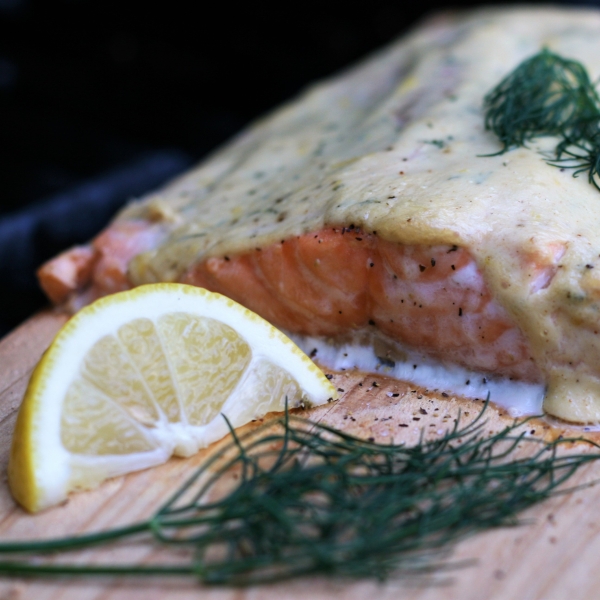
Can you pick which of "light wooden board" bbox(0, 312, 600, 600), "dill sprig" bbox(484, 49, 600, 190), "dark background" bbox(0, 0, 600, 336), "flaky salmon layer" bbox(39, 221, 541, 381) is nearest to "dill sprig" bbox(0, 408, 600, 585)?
"light wooden board" bbox(0, 312, 600, 600)

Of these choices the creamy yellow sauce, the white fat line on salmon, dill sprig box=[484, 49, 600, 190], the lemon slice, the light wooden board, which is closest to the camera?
the light wooden board

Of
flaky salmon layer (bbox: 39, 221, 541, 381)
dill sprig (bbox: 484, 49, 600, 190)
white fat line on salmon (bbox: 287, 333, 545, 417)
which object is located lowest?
white fat line on salmon (bbox: 287, 333, 545, 417)

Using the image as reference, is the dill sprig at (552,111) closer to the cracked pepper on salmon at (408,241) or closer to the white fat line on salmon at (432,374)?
the cracked pepper on salmon at (408,241)

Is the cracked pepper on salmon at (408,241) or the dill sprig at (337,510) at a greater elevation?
the cracked pepper on salmon at (408,241)

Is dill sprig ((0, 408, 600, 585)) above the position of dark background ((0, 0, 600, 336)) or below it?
below

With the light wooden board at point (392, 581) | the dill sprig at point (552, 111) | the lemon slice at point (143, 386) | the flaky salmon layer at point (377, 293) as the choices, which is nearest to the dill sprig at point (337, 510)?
the light wooden board at point (392, 581)

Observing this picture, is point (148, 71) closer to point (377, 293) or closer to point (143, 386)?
point (377, 293)

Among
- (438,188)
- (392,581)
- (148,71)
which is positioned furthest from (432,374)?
(148,71)

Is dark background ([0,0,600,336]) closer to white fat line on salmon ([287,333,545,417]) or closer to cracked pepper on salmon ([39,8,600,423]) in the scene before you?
cracked pepper on salmon ([39,8,600,423])
